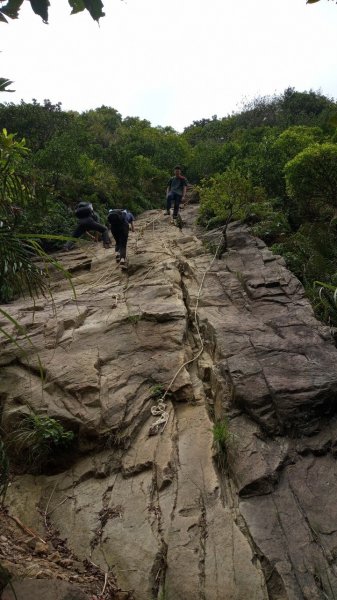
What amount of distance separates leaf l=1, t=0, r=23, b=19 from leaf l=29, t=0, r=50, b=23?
0.19ft

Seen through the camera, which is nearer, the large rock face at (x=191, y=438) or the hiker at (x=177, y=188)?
the large rock face at (x=191, y=438)

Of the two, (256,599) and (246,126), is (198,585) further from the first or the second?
(246,126)

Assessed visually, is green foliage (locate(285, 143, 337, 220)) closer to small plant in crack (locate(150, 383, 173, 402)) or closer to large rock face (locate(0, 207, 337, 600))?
large rock face (locate(0, 207, 337, 600))

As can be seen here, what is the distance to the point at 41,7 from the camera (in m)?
1.81

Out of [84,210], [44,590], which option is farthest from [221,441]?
[84,210]

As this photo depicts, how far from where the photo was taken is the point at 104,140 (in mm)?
28328

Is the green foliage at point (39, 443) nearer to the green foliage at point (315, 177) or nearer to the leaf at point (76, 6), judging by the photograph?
the leaf at point (76, 6)

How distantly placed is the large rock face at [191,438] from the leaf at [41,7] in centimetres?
145

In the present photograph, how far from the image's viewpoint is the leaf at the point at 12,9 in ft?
5.93

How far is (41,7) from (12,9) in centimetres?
11

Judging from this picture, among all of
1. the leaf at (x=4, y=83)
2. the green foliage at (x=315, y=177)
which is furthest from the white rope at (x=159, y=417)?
the green foliage at (x=315, y=177)

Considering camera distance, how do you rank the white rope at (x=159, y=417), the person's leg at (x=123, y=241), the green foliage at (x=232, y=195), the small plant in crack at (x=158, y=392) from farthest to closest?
the green foliage at (x=232, y=195) → the person's leg at (x=123, y=241) → the small plant in crack at (x=158, y=392) → the white rope at (x=159, y=417)

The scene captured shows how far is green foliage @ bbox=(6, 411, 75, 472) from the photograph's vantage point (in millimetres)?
5191

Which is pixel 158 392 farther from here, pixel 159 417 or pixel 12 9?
pixel 12 9
